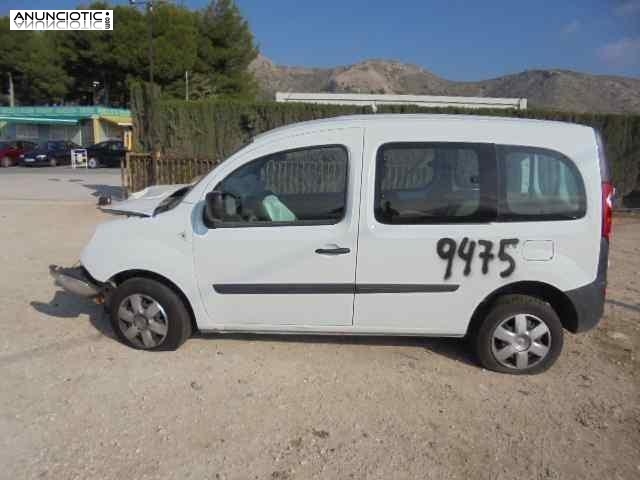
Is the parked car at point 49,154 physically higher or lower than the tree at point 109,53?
lower

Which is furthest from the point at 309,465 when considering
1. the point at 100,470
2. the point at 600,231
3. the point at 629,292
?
the point at 629,292

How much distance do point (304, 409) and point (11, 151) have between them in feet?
92.3

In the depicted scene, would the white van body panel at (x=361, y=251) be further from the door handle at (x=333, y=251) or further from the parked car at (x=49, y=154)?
the parked car at (x=49, y=154)

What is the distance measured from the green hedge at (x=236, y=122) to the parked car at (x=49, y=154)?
1682cm

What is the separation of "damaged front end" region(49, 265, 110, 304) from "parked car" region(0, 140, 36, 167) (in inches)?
1022

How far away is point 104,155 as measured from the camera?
26.2 meters

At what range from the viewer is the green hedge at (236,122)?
12.0 m

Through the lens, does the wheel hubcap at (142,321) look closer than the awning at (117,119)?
Yes

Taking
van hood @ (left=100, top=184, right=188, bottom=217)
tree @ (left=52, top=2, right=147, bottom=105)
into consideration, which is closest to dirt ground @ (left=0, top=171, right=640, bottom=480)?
van hood @ (left=100, top=184, right=188, bottom=217)

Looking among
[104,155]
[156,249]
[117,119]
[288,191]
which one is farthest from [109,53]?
[288,191]

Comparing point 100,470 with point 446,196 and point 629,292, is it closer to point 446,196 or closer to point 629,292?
point 446,196

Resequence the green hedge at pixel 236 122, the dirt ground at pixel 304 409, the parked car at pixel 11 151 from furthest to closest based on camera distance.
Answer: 1. the parked car at pixel 11 151
2. the green hedge at pixel 236 122
3. the dirt ground at pixel 304 409

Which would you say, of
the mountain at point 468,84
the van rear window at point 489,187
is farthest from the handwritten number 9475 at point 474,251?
the mountain at point 468,84

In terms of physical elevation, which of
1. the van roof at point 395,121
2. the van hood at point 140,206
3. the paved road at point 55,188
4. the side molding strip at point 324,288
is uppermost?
the van roof at point 395,121
